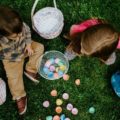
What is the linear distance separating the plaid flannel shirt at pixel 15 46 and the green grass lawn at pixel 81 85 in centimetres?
23

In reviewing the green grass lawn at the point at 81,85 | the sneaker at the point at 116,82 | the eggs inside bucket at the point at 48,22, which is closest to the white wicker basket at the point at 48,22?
the eggs inside bucket at the point at 48,22

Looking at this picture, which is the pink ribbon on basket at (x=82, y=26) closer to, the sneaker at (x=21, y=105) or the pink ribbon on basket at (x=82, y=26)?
the pink ribbon on basket at (x=82, y=26)

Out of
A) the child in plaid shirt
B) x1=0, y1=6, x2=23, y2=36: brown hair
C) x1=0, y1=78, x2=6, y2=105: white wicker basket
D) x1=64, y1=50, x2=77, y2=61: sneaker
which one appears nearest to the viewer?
x1=0, y1=6, x2=23, y2=36: brown hair

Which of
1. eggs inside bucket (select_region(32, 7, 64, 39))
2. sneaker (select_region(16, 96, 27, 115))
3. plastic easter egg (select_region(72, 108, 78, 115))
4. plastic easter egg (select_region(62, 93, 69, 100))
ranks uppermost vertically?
eggs inside bucket (select_region(32, 7, 64, 39))

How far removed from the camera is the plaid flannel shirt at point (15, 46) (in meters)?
2.90

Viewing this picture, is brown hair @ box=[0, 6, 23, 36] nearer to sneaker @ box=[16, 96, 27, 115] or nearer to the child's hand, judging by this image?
the child's hand

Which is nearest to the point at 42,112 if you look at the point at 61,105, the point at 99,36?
the point at 61,105

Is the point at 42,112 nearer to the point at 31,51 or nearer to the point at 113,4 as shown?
the point at 31,51

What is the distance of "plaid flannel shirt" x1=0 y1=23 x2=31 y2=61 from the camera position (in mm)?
2900

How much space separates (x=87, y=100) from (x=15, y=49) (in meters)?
0.64

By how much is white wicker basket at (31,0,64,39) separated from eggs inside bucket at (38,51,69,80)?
5.8 inches

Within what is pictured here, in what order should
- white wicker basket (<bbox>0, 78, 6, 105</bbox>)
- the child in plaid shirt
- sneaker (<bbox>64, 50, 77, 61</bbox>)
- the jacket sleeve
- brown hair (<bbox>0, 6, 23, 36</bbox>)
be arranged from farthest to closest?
sneaker (<bbox>64, 50, 77, 61</bbox>) → white wicker basket (<bbox>0, 78, 6, 105</bbox>) → the jacket sleeve → the child in plaid shirt → brown hair (<bbox>0, 6, 23, 36</bbox>)

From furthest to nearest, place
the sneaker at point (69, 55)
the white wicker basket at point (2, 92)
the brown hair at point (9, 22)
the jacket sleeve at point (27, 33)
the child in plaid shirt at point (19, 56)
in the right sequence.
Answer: the sneaker at point (69, 55)
the white wicker basket at point (2, 92)
the jacket sleeve at point (27, 33)
the child in plaid shirt at point (19, 56)
the brown hair at point (9, 22)

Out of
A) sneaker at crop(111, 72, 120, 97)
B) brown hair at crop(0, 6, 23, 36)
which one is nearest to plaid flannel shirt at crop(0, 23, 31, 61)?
brown hair at crop(0, 6, 23, 36)
